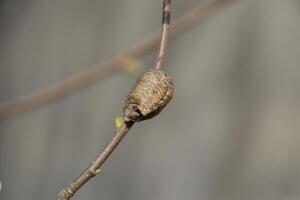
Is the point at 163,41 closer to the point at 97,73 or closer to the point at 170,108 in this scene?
the point at 97,73

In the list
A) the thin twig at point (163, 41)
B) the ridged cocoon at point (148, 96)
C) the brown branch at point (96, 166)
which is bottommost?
the brown branch at point (96, 166)

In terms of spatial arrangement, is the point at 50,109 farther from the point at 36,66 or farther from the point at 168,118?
the point at 168,118

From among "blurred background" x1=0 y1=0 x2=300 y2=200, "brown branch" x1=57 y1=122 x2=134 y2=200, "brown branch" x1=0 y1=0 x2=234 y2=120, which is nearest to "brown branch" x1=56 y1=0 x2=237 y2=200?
"brown branch" x1=57 y1=122 x2=134 y2=200

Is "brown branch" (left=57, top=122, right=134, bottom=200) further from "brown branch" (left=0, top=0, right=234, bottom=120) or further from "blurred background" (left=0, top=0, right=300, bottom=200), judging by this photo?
"blurred background" (left=0, top=0, right=300, bottom=200)

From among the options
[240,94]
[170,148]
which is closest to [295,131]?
[240,94]

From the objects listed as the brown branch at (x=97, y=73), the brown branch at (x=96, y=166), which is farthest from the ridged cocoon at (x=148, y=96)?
the brown branch at (x=97, y=73)

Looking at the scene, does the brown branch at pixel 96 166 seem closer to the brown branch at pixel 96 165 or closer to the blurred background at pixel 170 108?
the brown branch at pixel 96 165

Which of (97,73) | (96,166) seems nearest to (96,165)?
(96,166)
